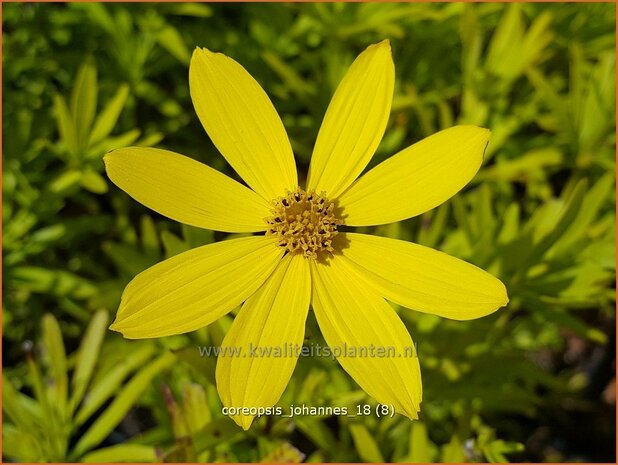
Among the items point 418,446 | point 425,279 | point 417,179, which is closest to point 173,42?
point 417,179

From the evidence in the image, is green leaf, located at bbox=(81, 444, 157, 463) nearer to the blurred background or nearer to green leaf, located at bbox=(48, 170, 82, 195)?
the blurred background

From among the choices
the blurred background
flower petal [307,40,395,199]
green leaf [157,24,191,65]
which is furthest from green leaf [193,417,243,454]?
green leaf [157,24,191,65]

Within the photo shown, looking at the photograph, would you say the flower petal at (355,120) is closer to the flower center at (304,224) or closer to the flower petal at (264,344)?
the flower center at (304,224)

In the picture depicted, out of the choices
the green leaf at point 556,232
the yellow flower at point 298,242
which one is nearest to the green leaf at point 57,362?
the yellow flower at point 298,242

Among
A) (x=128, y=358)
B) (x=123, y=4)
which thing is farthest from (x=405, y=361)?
(x=123, y=4)

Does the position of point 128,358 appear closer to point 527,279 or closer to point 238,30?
point 527,279

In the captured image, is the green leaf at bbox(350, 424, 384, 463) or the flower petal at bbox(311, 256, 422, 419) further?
the green leaf at bbox(350, 424, 384, 463)
